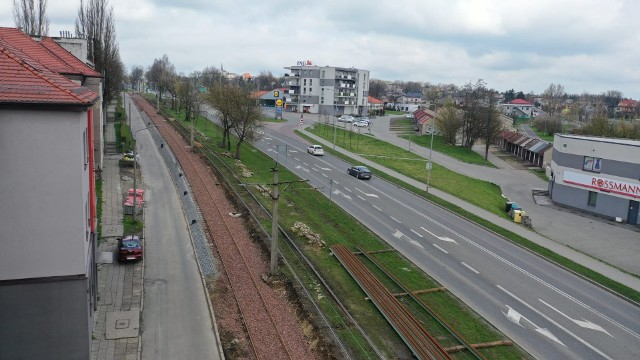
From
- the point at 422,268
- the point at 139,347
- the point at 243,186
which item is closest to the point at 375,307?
the point at 422,268

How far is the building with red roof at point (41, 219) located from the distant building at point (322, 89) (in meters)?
122

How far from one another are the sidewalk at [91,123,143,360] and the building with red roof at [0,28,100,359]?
1.95 metres

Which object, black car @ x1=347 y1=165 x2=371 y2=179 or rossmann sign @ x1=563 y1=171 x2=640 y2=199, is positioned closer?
rossmann sign @ x1=563 y1=171 x2=640 y2=199

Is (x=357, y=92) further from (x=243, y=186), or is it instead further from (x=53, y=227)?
(x=53, y=227)

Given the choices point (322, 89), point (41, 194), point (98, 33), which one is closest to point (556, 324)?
point (41, 194)

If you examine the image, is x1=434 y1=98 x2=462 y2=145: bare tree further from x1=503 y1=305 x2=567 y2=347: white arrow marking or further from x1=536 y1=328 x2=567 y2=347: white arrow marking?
x1=536 y1=328 x2=567 y2=347: white arrow marking

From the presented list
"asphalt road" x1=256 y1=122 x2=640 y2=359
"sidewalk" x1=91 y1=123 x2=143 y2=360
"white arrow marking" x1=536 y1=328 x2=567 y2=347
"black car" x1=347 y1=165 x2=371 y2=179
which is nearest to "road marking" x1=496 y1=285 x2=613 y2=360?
"asphalt road" x1=256 y1=122 x2=640 y2=359

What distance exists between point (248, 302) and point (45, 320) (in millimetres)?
8235

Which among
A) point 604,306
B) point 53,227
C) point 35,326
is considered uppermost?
point 53,227

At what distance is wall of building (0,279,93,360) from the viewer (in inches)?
593

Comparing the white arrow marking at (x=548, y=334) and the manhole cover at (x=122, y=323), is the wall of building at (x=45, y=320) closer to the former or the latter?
the manhole cover at (x=122, y=323)

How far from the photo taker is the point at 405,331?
20.3 metres

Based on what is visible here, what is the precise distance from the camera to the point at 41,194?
48.9 ft

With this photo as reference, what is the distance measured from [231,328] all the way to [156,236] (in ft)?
38.0
